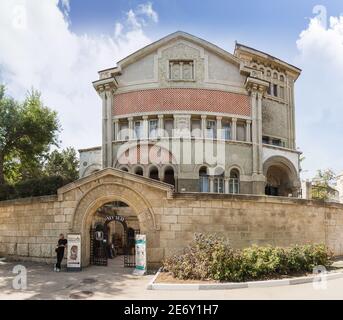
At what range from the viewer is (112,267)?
14.0m

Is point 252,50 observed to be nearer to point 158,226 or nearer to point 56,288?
point 158,226

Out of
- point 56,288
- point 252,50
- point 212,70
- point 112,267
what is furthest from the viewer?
point 252,50

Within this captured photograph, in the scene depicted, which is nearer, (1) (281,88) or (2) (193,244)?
(2) (193,244)

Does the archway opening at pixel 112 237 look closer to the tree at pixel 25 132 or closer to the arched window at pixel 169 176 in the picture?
the arched window at pixel 169 176

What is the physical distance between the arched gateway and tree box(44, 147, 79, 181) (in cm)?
2952

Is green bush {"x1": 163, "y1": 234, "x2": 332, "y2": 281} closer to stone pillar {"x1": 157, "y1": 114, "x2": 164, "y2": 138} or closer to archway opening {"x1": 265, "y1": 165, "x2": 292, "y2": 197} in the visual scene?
stone pillar {"x1": 157, "y1": 114, "x2": 164, "y2": 138}

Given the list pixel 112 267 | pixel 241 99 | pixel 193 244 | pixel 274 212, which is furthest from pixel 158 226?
pixel 241 99

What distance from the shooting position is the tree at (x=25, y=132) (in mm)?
26734

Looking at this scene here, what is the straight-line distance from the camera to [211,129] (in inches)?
928

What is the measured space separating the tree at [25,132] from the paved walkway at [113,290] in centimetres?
1681

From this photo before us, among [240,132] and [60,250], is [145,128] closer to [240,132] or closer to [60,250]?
[240,132]

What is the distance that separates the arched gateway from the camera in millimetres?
13406

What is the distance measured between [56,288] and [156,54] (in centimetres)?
1808

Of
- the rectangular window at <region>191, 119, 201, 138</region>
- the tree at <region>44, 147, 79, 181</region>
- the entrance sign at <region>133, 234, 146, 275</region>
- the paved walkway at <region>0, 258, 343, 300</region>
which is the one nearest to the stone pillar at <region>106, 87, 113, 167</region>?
the rectangular window at <region>191, 119, 201, 138</region>
